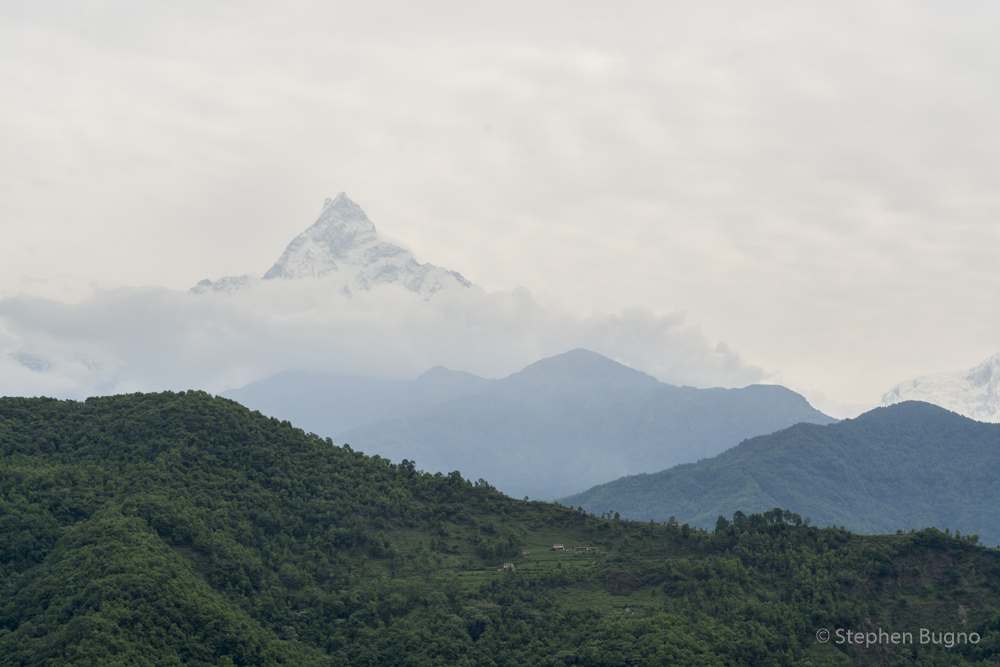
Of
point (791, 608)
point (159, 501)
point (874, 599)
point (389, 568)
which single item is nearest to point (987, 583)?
point (874, 599)

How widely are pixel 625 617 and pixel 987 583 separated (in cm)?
3800

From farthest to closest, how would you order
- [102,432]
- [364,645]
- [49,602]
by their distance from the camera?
[102,432]
[364,645]
[49,602]

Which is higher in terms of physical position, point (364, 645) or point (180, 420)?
point (180, 420)

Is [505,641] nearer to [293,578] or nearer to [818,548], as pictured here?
[293,578]

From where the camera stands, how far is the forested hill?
115m

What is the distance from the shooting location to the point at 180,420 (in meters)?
153

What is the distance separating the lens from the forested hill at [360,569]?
11500 cm

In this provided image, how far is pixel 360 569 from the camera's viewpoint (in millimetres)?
139500

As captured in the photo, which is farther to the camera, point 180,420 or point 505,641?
point 180,420

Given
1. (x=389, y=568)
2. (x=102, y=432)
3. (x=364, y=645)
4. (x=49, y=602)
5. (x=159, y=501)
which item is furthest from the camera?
(x=102, y=432)

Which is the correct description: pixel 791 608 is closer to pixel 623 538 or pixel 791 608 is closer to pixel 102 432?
pixel 623 538

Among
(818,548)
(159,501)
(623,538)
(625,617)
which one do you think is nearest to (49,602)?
(159,501)

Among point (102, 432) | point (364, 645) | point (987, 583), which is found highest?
point (102, 432)

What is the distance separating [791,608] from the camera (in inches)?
5128
